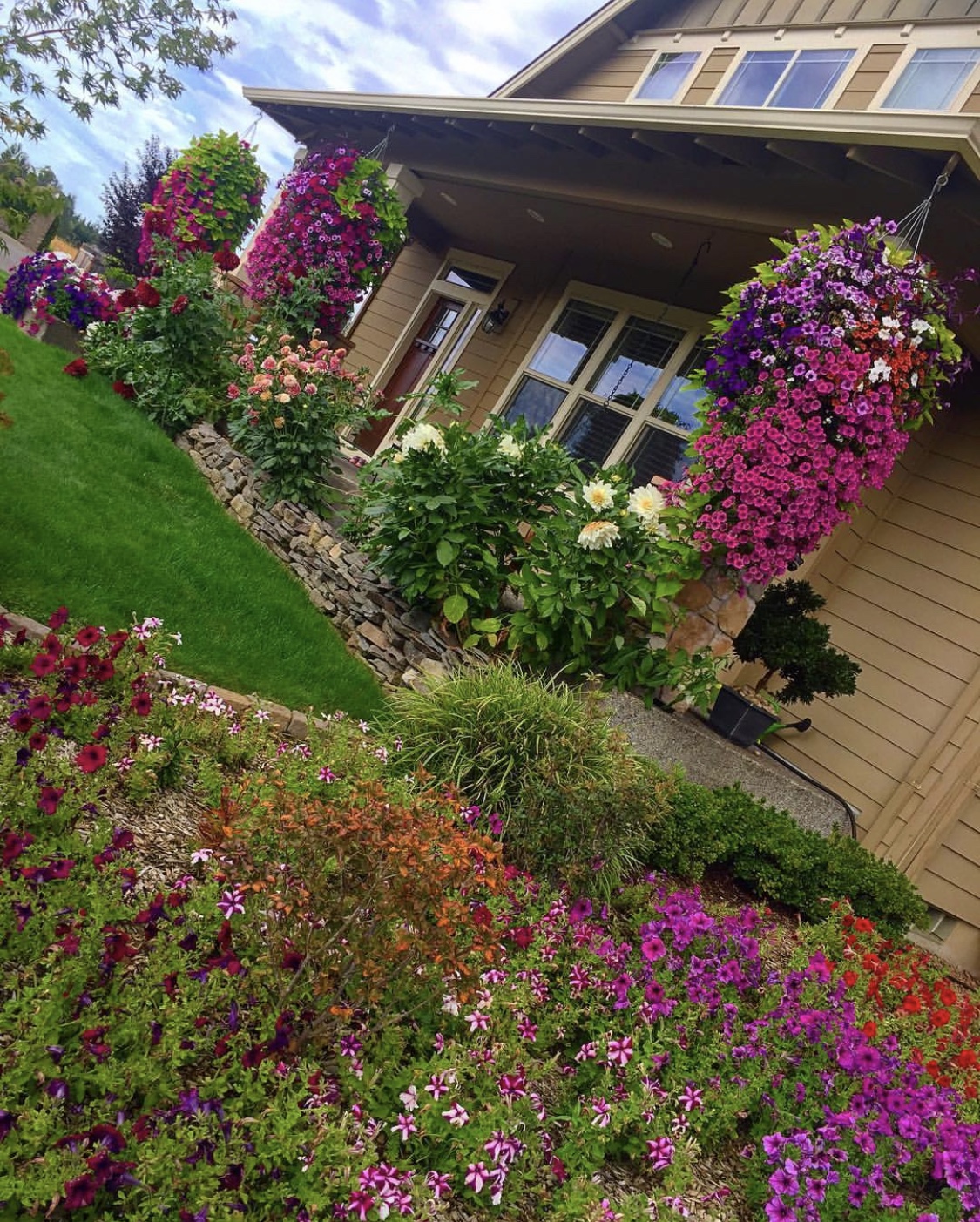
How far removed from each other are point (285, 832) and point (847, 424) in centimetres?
369

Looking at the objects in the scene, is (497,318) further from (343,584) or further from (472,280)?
(343,584)

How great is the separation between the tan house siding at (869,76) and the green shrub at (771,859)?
6.29 m

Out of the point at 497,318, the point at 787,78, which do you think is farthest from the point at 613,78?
the point at 497,318

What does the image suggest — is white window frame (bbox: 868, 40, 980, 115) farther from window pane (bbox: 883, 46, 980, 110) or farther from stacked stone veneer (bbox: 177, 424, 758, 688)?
stacked stone veneer (bbox: 177, 424, 758, 688)

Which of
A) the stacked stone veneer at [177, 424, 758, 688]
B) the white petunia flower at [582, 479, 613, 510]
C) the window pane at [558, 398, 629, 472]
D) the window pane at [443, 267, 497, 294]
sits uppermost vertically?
the window pane at [443, 267, 497, 294]

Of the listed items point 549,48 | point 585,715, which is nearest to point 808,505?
point 585,715

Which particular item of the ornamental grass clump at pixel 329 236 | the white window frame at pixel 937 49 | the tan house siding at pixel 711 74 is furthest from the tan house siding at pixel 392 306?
the white window frame at pixel 937 49

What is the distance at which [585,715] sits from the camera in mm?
3680

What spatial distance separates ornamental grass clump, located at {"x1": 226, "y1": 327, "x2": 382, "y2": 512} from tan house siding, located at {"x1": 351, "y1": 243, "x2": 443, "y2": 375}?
3.71 metres

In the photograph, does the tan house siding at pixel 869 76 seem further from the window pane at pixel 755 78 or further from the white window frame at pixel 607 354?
the white window frame at pixel 607 354

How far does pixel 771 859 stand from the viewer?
4.11 m

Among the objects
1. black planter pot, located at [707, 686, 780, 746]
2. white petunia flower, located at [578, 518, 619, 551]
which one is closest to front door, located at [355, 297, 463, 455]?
white petunia flower, located at [578, 518, 619, 551]

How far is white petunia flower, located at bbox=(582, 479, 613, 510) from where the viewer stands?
15.2 feet

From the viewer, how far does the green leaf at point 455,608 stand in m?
4.76
